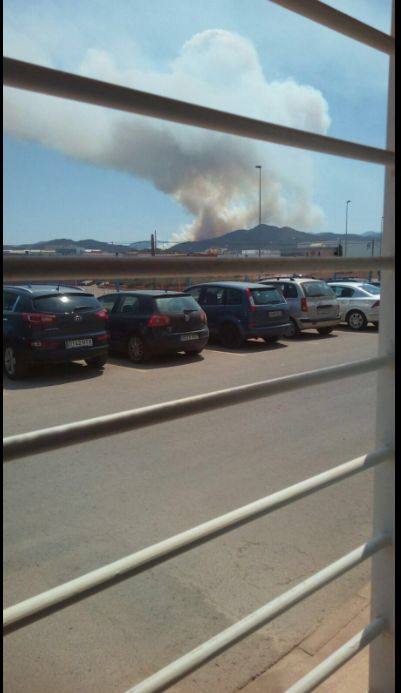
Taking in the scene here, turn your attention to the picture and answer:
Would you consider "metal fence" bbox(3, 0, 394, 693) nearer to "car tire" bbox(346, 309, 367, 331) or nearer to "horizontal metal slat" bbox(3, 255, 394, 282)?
"horizontal metal slat" bbox(3, 255, 394, 282)

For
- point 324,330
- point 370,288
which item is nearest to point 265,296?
point 324,330

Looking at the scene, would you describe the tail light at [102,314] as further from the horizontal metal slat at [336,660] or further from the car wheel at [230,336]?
the horizontal metal slat at [336,660]

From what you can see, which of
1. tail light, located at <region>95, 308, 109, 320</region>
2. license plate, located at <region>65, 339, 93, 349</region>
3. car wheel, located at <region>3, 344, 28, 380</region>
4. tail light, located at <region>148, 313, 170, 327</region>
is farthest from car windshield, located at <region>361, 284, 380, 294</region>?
car wheel, located at <region>3, 344, 28, 380</region>

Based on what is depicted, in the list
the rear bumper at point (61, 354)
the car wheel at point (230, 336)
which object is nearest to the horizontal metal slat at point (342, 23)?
the rear bumper at point (61, 354)

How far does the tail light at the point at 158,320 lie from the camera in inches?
397

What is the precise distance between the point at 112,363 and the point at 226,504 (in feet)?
22.8

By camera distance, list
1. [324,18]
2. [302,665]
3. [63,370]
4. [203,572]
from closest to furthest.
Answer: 1. [324,18]
2. [302,665]
3. [203,572]
4. [63,370]

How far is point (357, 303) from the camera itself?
15805 mm

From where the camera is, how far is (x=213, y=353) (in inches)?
462

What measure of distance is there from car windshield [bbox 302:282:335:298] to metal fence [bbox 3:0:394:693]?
41.9 feet

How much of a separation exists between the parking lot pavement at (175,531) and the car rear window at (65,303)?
5.01 feet
